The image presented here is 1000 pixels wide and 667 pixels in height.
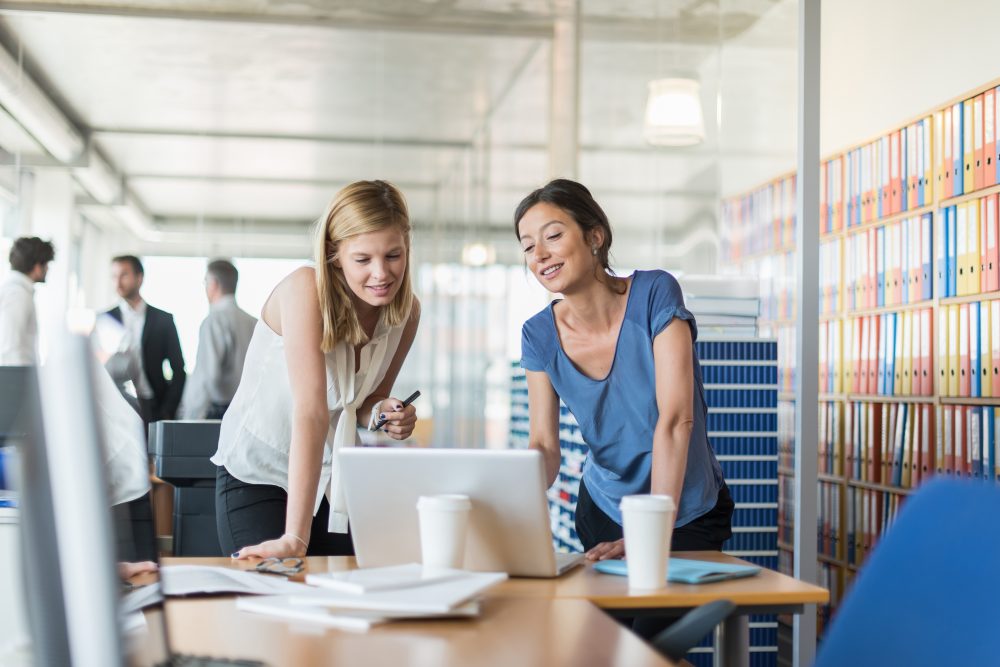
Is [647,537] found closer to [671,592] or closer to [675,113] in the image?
[671,592]

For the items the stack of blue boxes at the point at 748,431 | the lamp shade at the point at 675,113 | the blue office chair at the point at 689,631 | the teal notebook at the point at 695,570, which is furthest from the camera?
the lamp shade at the point at 675,113

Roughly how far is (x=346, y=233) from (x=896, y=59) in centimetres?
350

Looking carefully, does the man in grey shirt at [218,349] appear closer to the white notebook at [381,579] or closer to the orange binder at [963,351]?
the orange binder at [963,351]

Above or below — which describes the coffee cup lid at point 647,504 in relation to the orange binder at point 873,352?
below

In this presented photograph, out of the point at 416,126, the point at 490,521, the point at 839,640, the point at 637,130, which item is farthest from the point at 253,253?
the point at 839,640

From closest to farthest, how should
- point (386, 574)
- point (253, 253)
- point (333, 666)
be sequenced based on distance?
point (333, 666)
point (386, 574)
point (253, 253)

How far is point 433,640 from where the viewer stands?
126 centimetres

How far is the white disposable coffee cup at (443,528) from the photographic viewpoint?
1552 mm

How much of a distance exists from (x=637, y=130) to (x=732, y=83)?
27.2 inches

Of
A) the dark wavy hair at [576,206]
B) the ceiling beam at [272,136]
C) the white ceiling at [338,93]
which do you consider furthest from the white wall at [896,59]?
the dark wavy hair at [576,206]

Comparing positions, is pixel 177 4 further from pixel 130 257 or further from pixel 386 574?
pixel 386 574

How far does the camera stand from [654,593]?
1.55 meters

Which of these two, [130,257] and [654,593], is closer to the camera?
[654,593]

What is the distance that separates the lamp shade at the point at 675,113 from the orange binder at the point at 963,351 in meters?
1.40
